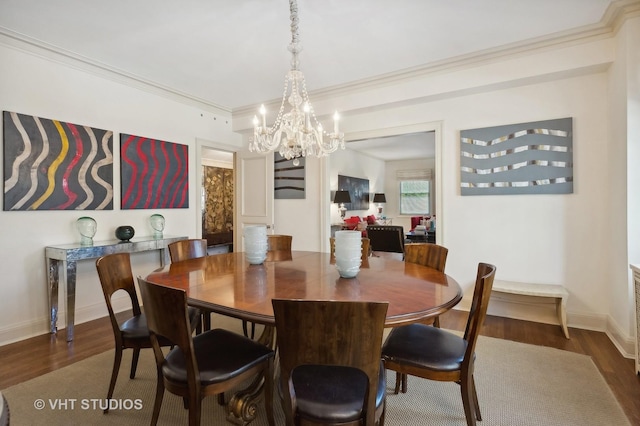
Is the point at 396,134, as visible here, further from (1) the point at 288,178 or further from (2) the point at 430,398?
(2) the point at 430,398

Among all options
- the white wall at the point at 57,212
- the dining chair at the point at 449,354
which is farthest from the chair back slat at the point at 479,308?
the white wall at the point at 57,212

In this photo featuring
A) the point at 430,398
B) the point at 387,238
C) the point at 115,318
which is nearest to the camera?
the point at 115,318

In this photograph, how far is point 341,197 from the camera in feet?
20.6

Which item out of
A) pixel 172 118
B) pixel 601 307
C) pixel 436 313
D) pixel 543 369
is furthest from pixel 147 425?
pixel 601 307

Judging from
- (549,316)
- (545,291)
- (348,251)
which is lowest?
(549,316)

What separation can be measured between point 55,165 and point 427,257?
11.2 ft

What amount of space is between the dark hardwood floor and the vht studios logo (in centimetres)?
46

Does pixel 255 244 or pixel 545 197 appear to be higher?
pixel 545 197

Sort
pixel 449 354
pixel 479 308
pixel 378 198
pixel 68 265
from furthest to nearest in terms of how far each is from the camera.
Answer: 1. pixel 378 198
2. pixel 68 265
3. pixel 449 354
4. pixel 479 308

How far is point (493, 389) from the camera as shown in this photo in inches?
80.3

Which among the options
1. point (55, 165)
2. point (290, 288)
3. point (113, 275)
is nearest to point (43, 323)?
point (55, 165)

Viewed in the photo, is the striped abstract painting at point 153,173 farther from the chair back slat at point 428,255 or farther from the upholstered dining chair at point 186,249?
the chair back slat at point 428,255

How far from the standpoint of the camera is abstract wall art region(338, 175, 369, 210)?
21.9 feet

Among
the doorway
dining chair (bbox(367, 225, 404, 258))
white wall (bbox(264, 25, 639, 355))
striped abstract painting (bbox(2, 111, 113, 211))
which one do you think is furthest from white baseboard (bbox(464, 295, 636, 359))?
the doorway
